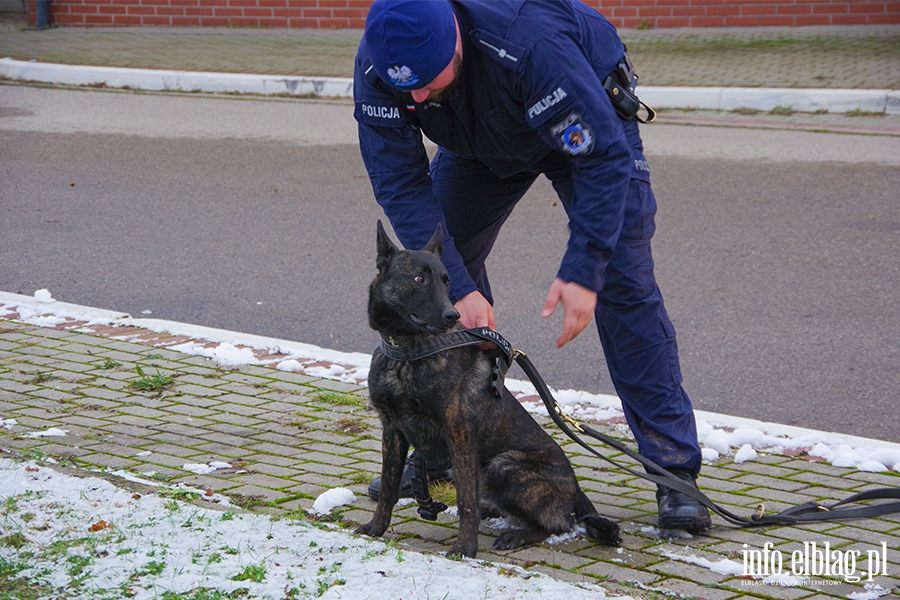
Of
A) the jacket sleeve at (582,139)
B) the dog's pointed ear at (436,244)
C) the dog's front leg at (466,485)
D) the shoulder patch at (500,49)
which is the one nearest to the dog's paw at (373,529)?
the dog's front leg at (466,485)

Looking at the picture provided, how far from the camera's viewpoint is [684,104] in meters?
12.0

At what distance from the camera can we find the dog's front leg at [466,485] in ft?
10.9

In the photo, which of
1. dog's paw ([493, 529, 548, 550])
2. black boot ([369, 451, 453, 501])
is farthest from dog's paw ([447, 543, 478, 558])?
black boot ([369, 451, 453, 501])

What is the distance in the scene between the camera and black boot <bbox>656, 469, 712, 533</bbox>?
3594 mm

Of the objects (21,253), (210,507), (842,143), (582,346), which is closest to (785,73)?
(842,143)

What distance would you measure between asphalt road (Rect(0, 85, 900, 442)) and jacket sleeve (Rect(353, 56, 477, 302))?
187 cm

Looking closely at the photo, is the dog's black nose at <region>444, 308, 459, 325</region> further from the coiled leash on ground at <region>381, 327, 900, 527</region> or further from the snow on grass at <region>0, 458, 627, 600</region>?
the snow on grass at <region>0, 458, 627, 600</region>

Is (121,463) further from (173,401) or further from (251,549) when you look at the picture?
(251,549)

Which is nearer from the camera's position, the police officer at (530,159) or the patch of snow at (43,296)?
the police officer at (530,159)

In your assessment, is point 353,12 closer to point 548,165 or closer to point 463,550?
point 548,165

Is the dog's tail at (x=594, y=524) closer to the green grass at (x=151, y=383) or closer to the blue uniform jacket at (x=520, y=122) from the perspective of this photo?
the blue uniform jacket at (x=520, y=122)

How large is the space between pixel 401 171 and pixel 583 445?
1135 millimetres

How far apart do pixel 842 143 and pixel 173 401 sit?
24.0 ft

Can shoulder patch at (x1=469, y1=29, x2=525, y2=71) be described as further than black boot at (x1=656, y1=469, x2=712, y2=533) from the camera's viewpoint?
No
